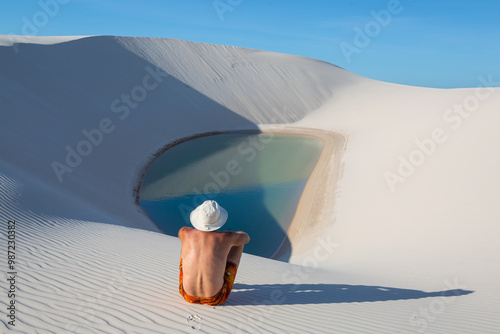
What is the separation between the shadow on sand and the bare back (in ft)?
1.45

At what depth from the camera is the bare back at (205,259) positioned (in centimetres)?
447

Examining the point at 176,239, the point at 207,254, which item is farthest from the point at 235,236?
the point at 176,239

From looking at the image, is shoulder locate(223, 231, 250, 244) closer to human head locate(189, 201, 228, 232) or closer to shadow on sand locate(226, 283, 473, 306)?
human head locate(189, 201, 228, 232)

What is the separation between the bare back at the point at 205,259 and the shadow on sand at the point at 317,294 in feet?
1.45

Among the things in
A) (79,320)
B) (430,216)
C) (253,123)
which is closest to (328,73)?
(253,123)

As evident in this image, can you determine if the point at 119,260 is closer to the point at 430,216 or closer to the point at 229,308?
the point at 229,308

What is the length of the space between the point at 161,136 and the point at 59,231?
15.4 m

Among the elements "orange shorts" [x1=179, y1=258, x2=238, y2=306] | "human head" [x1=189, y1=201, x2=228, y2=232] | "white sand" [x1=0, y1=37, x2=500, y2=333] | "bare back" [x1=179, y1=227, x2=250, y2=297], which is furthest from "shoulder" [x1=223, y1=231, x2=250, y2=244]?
"white sand" [x1=0, y1=37, x2=500, y2=333]

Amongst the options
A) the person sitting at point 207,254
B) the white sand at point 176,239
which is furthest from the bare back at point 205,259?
the white sand at point 176,239

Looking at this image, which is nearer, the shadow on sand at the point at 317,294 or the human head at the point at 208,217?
the human head at the point at 208,217

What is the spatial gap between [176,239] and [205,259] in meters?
4.28

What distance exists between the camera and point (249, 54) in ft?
Result: 121

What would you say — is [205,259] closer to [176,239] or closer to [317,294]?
[317,294]

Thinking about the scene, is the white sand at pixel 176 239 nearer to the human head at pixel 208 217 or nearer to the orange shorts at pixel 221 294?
the orange shorts at pixel 221 294
